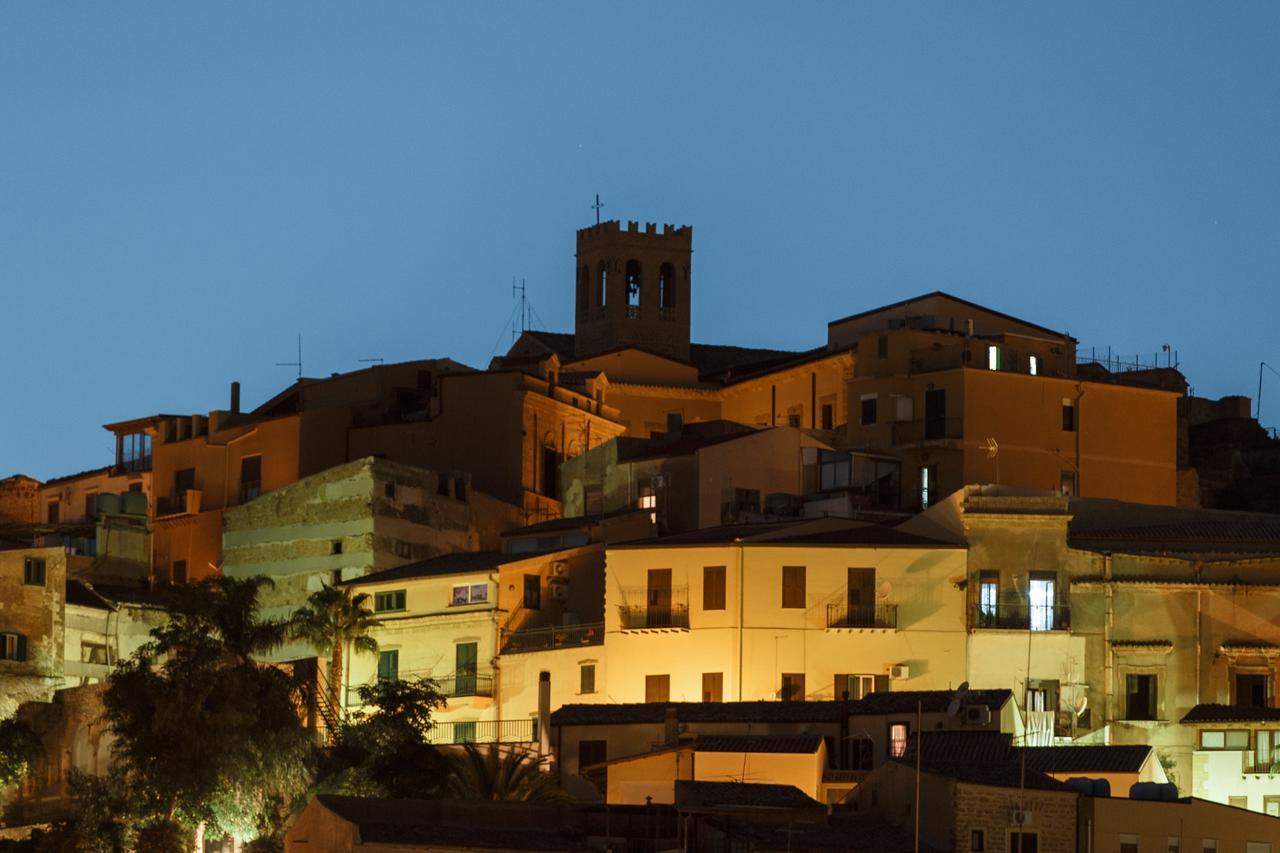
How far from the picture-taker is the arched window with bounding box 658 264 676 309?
110062 mm

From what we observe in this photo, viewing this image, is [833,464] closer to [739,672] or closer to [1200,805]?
[739,672]

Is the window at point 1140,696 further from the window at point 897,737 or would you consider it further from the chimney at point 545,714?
the chimney at point 545,714

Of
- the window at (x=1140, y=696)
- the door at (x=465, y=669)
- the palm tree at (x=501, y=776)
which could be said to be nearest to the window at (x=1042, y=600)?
the window at (x=1140, y=696)

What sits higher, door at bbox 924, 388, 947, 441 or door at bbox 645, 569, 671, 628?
door at bbox 924, 388, 947, 441

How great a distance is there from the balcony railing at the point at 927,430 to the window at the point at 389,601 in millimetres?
17612

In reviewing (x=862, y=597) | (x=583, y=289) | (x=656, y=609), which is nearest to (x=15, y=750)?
(x=656, y=609)

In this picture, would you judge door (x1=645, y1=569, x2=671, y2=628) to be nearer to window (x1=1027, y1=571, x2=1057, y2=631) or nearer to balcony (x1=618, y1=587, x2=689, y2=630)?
balcony (x1=618, y1=587, x2=689, y2=630)

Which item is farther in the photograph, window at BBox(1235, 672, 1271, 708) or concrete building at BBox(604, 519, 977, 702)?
concrete building at BBox(604, 519, 977, 702)

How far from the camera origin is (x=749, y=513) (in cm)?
7612

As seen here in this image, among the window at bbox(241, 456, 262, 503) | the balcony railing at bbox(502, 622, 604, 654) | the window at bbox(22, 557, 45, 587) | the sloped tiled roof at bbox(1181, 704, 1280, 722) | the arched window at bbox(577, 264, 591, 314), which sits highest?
the arched window at bbox(577, 264, 591, 314)

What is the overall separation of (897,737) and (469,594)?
14.6 meters

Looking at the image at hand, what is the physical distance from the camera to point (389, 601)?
2852 inches

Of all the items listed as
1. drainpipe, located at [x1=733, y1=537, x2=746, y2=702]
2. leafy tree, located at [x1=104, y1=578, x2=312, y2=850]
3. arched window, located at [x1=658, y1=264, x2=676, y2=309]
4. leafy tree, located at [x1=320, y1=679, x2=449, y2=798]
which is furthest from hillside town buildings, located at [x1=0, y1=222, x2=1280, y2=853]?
arched window, located at [x1=658, y1=264, x2=676, y2=309]

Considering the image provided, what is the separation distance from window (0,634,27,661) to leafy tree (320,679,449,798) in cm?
1033
